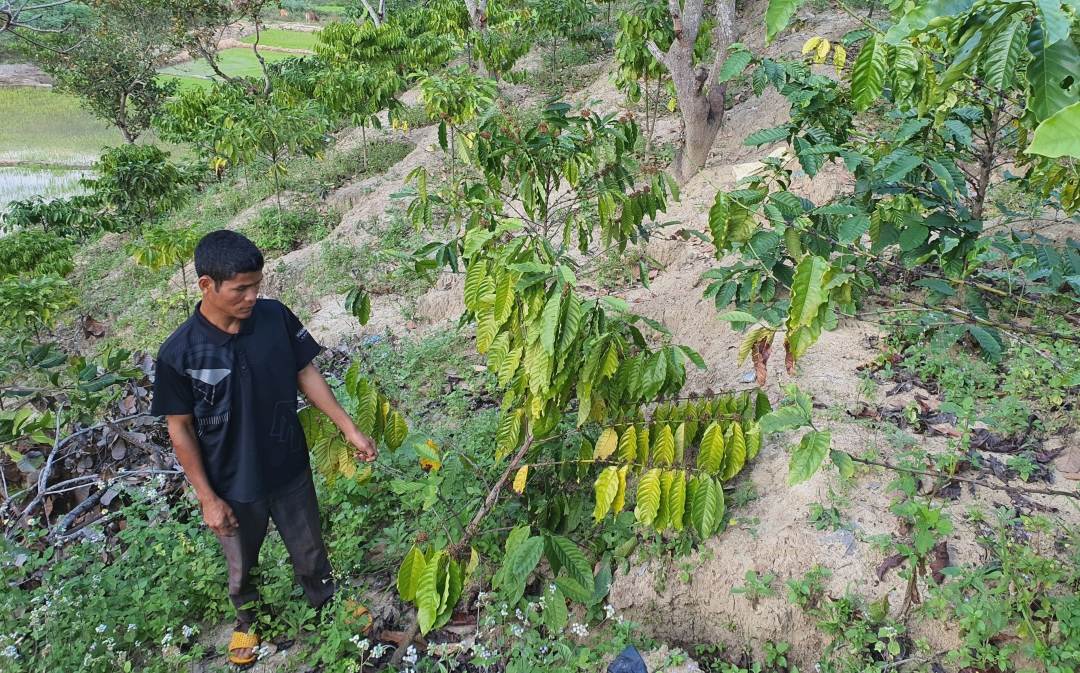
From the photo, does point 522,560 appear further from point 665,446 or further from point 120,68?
point 120,68

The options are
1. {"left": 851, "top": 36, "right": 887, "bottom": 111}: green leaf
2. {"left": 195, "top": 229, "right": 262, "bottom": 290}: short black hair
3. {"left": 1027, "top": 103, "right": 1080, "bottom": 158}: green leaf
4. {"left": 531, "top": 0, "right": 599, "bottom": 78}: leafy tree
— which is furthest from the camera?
{"left": 531, "top": 0, "right": 599, "bottom": 78}: leafy tree

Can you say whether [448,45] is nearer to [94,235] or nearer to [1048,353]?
[94,235]

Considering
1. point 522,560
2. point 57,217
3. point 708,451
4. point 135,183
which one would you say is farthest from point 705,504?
point 57,217

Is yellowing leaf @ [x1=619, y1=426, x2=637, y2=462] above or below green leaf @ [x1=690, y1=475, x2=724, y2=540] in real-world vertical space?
above

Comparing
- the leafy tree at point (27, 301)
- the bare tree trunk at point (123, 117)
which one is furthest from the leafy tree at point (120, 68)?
the leafy tree at point (27, 301)

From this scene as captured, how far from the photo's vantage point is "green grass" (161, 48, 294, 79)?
2219cm

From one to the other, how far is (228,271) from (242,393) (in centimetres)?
40

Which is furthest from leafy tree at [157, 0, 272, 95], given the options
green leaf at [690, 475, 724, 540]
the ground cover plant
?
green leaf at [690, 475, 724, 540]

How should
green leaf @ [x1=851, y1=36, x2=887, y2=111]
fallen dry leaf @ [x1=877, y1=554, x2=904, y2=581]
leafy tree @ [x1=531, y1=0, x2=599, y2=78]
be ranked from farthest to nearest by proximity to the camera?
1. leafy tree @ [x1=531, y1=0, x2=599, y2=78]
2. fallen dry leaf @ [x1=877, y1=554, x2=904, y2=581]
3. green leaf @ [x1=851, y1=36, x2=887, y2=111]

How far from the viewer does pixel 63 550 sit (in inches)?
112

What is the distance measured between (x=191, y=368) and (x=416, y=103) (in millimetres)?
10452

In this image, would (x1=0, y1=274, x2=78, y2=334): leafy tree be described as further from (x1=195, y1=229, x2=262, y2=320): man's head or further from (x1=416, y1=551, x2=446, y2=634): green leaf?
(x1=416, y1=551, x2=446, y2=634): green leaf

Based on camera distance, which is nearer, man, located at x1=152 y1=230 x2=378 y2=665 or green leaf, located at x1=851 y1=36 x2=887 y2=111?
green leaf, located at x1=851 y1=36 x2=887 y2=111

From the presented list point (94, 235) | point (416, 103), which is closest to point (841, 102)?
point (416, 103)
